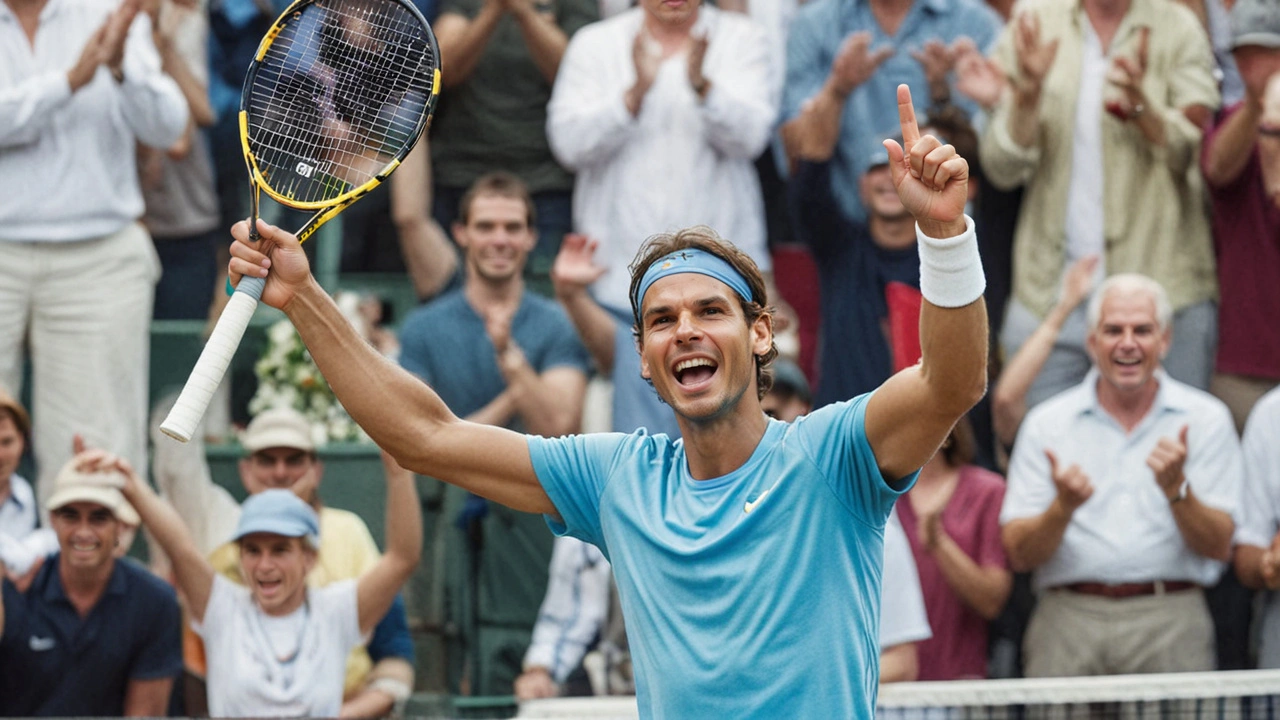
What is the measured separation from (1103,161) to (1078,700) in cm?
284

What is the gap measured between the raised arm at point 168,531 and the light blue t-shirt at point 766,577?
3.64 m

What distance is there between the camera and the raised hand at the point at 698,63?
27.6 ft

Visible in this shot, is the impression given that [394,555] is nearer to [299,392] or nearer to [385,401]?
[299,392]

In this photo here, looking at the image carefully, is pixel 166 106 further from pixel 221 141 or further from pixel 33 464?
pixel 33 464

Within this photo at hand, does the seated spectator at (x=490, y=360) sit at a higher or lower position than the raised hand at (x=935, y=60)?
lower

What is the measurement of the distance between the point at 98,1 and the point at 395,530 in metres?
3.03

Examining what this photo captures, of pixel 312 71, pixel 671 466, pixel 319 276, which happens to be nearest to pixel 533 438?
pixel 671 466

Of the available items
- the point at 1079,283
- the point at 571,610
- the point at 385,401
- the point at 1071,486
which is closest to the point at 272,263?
the point at 385,401

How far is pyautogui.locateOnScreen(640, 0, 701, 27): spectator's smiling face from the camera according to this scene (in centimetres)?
869

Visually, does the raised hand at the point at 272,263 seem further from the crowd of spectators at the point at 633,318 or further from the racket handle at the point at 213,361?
the crowd of spectators at the point at 633,318

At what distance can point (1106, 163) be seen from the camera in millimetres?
8500

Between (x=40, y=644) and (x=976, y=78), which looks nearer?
(x=40, y=644)

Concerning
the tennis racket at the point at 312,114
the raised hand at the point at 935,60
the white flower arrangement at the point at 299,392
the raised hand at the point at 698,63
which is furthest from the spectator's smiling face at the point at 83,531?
the raised hand at the point at 935,60

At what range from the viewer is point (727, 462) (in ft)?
14.0
